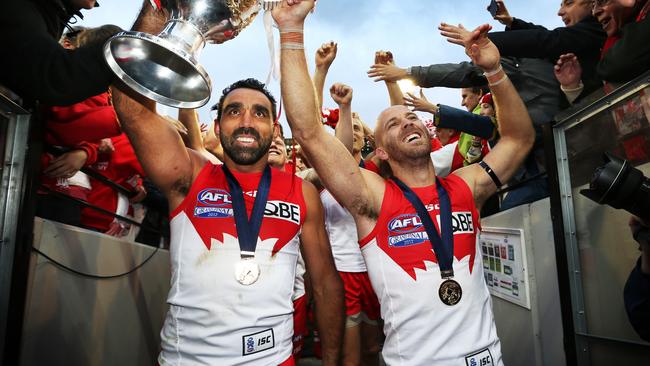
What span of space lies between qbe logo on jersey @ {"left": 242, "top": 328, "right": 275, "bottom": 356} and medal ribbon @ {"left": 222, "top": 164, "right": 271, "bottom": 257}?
1.12ft

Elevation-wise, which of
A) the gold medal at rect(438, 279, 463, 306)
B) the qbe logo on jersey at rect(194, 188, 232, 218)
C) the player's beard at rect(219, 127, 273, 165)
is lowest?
Result: the gold medal at rect(438, 279, 463, 306)

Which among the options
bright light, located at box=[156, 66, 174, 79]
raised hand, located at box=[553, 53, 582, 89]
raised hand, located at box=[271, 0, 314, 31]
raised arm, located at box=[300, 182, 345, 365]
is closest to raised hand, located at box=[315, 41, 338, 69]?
raised hand, located at box=[271, 0, 314, 31]

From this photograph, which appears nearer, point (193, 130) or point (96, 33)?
point (96, 33)

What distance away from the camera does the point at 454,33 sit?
253 cm

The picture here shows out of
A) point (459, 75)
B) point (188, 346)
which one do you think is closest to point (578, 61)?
point (459, 75)

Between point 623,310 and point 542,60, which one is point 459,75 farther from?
point 623,310

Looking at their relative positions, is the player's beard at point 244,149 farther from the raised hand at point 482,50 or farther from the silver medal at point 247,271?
the raised hand at point 482,50

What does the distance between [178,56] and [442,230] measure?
1447mm

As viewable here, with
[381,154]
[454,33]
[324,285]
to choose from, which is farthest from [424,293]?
[454,33]

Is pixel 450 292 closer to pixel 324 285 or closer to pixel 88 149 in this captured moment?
pixel 324 285

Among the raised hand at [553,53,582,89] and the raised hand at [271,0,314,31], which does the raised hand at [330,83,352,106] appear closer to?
the raised hand at [271,0,314,31]

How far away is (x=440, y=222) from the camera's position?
2.13 metres

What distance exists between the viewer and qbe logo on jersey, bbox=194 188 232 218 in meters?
1.96

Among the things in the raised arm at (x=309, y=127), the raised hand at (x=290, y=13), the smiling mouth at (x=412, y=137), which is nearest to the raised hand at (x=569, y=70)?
the smiling mouth at (x=412, y=137)
